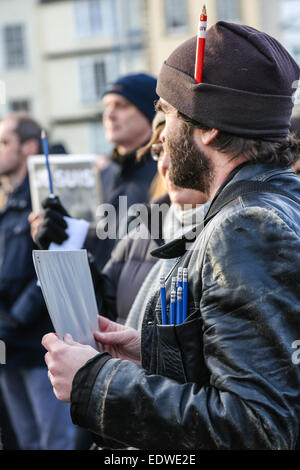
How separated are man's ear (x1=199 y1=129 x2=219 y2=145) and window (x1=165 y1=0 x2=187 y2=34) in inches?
995

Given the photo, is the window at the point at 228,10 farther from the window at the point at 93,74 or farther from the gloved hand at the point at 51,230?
the gloved hand at the point at 51,230

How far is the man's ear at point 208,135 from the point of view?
72.5 inches

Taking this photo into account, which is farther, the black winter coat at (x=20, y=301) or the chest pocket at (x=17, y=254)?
the chest pocket at (x=17, y=254)

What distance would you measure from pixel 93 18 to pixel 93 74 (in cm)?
291

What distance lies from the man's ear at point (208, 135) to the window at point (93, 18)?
33436 mm

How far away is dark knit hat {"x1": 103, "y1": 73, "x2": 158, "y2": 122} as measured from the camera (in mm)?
4297

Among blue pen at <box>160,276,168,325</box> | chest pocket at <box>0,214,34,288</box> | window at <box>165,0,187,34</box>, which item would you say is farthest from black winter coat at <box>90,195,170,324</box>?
window at <box>165,0,187,34</box>

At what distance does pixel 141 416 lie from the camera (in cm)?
159

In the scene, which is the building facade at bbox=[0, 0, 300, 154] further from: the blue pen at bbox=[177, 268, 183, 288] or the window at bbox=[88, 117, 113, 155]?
the blue pen at bbox=[177, 268, 183, 288]

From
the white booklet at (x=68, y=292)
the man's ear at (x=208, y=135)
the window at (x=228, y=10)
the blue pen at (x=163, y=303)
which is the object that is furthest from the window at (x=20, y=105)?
the blue pen at (x=163, y=303)

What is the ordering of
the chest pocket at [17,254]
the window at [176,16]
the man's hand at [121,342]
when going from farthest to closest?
the window at [176,16] < the chest pocket at [17,254] < the man's hand at [121,342]

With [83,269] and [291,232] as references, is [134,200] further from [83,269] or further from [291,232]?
[291,232]

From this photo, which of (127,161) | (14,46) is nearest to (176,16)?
(14,46)

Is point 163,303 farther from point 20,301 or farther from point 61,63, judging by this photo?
point 61,63
